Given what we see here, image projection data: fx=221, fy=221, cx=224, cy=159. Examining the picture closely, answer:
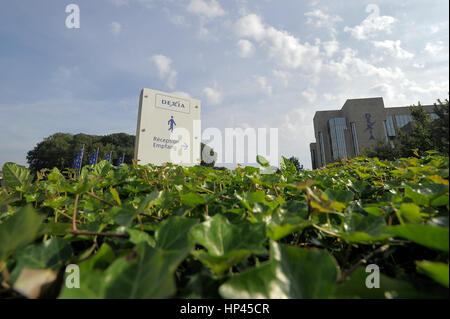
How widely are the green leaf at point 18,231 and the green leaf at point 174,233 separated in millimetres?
177

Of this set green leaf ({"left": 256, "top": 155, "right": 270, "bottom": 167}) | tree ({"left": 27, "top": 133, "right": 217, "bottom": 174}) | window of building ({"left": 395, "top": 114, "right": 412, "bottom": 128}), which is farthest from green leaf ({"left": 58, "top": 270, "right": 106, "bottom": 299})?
window of building ({"left": 395, "top": 114, "right": 412, "bottom": 128})

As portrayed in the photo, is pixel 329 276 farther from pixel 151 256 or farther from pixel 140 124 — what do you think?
pixel 140 124

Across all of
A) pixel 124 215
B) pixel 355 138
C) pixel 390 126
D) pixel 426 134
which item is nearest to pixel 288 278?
pixel 124 215

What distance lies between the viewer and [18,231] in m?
0.32

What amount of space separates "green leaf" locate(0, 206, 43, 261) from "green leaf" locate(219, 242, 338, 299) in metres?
0.30

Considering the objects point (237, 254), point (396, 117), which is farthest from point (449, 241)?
point (396, 117)

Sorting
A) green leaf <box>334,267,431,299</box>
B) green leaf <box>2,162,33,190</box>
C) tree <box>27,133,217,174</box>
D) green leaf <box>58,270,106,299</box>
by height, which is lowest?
green leaf <box>334,267,431,299</box>

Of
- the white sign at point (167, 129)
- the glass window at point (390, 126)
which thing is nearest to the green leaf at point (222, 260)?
the white sign at point (167, 129)

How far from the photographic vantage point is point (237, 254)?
0.94 feet

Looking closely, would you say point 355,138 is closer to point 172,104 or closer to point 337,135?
point 337,135

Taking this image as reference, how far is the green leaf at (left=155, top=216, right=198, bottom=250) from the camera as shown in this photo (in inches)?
14.4

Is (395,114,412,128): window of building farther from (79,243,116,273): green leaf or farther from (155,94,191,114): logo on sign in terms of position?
(79,243,116,273): green leaf

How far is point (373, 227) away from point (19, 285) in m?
0.52

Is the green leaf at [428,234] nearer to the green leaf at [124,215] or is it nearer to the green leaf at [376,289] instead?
the green leaf at [376,289]
